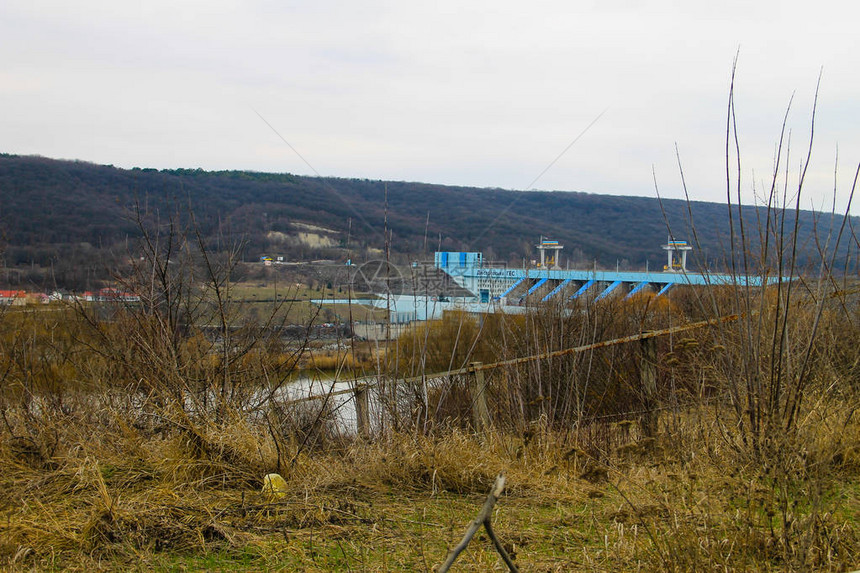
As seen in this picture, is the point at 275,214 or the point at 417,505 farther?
the point at 275,214

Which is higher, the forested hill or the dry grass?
the forested hill

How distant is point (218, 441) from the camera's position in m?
4.35

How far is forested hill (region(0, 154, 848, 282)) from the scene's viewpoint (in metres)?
7.92

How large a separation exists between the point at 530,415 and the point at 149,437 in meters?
3.89

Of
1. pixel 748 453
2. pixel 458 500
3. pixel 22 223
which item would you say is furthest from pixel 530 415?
pixel 22 223

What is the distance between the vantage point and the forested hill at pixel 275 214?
792 cm

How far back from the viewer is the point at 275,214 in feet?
72.1

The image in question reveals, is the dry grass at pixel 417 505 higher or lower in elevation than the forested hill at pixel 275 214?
lower

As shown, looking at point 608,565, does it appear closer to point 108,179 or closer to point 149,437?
point 149,437

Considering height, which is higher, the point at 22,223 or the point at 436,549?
the point at 22,223

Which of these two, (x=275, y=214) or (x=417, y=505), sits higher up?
(x=275, y=214)

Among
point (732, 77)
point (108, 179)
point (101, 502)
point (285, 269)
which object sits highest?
point (108, 179)

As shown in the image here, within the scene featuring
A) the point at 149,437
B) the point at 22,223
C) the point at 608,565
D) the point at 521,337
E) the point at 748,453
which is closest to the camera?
the point at 608,565

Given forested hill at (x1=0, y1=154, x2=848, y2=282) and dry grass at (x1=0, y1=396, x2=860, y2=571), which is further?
forested hill at (x1=0, y1=154, x2=848, y2=282)
